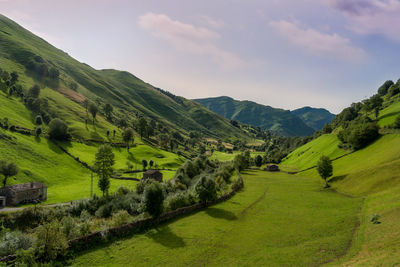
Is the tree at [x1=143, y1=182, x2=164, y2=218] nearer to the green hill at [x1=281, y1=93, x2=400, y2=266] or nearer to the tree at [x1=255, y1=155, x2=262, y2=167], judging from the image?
the green hill at [x1=281, y1=93, x2=400, y2=266]

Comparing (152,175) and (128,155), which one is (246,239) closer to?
(152,175)

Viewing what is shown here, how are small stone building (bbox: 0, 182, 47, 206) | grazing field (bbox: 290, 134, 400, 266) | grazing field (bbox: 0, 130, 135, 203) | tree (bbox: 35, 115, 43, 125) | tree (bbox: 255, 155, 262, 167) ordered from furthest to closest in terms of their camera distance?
tree (bbox: 255, 155, 262, 167)
tree (bbox: 35, 115, 43, 125)
grazing field (bbox: 0, 130, 135, 203)
small stone building (bbox: 0, 182, 47, 206)
grazing field (bbox: 290, 134, 400, 266)

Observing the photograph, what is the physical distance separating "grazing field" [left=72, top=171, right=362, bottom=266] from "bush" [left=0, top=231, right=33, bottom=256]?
26.3 ft

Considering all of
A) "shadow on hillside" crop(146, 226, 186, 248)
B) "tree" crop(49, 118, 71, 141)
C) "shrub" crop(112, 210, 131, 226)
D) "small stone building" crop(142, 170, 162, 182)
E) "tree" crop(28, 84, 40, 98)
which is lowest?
"small stone building" crop(142, 170, 162, 182)

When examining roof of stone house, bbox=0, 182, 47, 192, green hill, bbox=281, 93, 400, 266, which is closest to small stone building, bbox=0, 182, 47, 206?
roof of stone house, bbox=0, 182, 47, 192

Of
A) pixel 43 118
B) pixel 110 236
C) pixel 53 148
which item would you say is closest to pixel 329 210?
pixel 110 236

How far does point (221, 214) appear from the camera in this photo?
184 feet

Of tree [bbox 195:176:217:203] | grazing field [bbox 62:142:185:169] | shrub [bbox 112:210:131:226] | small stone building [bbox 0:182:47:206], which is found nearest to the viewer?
shrub [bbox 112:210:131:226]

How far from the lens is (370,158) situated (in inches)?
3430

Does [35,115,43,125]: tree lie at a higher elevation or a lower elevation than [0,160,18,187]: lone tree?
higher

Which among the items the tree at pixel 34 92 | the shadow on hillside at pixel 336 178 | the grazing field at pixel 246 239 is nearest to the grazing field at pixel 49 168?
the grazing field at pixel 246 239

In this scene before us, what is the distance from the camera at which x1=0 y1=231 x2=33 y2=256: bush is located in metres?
32.4

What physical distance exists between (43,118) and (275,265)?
187469 millimetres

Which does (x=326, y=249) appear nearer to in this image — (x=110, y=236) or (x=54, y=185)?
(x=110, y=236)
